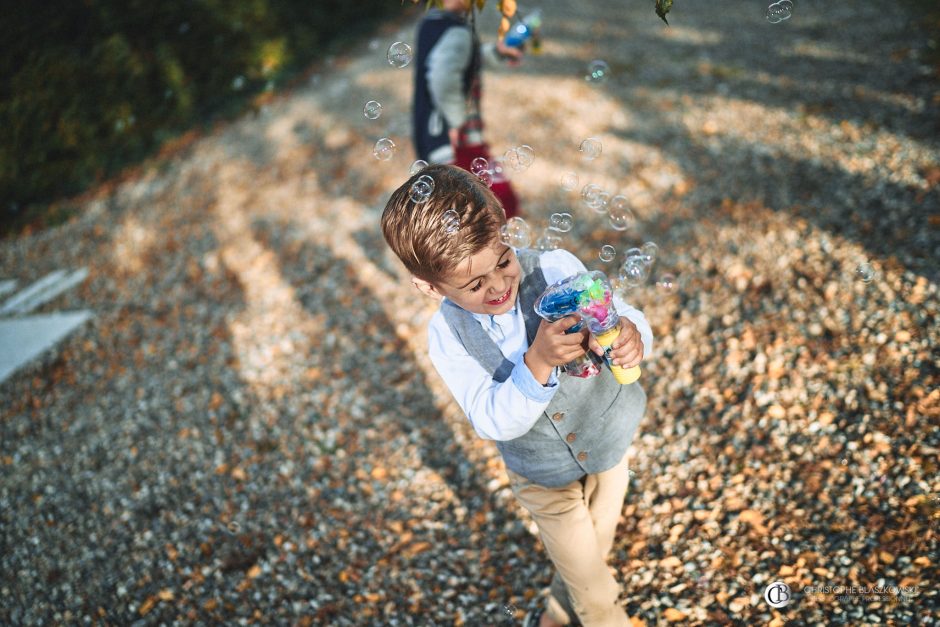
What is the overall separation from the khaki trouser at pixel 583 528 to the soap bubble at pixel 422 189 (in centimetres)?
113

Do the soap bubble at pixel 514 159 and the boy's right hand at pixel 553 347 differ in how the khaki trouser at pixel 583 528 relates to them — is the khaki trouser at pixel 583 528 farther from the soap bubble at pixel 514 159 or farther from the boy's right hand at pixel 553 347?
the soap bubble at pixel 514 159

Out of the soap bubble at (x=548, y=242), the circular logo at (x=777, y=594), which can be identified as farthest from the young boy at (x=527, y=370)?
the circular logo at (x=777, y=594)

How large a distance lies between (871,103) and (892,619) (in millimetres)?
5635

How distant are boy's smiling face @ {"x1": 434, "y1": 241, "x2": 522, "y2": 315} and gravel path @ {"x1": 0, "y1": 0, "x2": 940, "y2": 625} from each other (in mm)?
1788

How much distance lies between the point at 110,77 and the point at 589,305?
9.70 meters

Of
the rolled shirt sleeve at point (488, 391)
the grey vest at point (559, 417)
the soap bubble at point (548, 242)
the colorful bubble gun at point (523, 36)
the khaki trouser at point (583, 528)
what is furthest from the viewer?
the colorful bubble gun at point (523, 36)

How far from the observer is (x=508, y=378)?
2092 mm

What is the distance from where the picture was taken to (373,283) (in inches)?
232

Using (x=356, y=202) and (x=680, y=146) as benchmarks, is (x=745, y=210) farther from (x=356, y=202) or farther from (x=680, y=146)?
(x=356, y=202)

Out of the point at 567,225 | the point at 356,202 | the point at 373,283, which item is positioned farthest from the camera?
the point at 356,202

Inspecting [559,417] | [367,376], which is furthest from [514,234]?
[367,376]

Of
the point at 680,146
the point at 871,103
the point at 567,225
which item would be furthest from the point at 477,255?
the point at 871,103

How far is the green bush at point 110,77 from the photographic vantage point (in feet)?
28.0

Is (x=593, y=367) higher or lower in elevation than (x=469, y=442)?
higher
